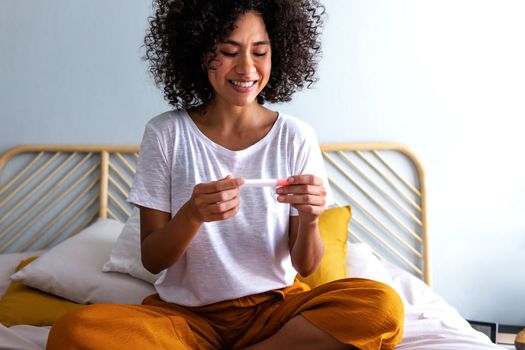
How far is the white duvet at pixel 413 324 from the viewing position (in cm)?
167

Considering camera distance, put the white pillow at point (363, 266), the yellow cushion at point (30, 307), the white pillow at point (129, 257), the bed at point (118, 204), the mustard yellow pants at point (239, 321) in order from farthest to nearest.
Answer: the bed at point (118, 204)
the white pillow at point (363, 266)
the white pillow at point (129, 257)
the yellow cushion at point (30, 307)
the mustard yellow pants at point (239, 321)

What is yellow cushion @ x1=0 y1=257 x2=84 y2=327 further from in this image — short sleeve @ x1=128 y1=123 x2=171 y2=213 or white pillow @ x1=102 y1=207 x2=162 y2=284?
short sleeve @ x1=128 y1=123 x2=171 y2=213

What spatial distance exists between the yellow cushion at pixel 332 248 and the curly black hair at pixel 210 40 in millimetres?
535

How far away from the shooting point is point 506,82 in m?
2.64

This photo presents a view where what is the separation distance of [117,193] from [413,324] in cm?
117

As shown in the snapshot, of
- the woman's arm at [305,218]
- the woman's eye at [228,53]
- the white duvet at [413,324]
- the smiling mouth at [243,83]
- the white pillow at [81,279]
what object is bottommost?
the white duvet at [413,324]

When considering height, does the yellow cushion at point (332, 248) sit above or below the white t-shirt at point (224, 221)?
below

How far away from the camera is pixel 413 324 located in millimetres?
1887

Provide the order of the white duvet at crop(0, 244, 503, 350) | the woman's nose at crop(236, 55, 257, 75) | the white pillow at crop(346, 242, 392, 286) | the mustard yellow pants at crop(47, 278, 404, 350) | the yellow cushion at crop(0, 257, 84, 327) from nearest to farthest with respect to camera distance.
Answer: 1. the mustard yellow pants at crop(47, 278, 404, 350)
2. the woman's nose at crop(236, 55, 257, 75)
3. the white duvet at crop(0, 244, 503, 350)
4. the yellow cushion at crop(0, 257, 84, 327)
5. the white pillow at crop(346, 242, 392, 286)

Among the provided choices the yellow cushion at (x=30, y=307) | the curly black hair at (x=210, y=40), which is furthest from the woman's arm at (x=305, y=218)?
the yellow cushion at (x=30, y=307)

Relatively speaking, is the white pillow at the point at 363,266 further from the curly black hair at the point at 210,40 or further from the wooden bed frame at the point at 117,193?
the curly black hair at the point at 210,40

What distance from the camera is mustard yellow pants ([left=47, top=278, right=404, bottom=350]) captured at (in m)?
1.40

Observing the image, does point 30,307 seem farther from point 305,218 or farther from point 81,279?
point 305,218

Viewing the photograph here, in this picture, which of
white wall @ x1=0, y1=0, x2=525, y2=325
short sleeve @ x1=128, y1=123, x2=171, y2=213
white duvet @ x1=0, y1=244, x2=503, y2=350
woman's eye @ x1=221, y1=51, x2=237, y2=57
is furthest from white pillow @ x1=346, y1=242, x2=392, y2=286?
woman's eye @ x1=221, y1=51, x2=237, y2=57
